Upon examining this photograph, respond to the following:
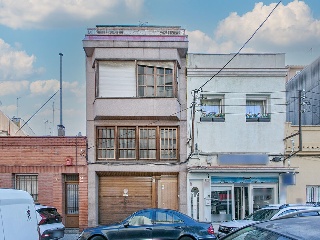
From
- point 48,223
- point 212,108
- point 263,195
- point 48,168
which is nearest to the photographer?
point 48,223

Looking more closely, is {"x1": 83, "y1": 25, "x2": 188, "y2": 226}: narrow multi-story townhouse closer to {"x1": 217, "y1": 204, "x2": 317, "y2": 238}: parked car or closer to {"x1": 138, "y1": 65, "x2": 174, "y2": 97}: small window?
{"x1": 138, "y1": 65, "x2": 174, "y2": 97}: small window

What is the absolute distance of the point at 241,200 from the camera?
2216 cm

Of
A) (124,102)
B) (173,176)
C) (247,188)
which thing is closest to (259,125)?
(247,188)

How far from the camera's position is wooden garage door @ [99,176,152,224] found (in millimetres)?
22094

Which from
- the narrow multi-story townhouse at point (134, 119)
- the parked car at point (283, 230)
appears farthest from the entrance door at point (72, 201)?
the parked car at point (283, 230)

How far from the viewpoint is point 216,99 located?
74.4 feet

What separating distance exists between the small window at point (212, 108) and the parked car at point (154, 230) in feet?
26.8

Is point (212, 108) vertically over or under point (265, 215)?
over

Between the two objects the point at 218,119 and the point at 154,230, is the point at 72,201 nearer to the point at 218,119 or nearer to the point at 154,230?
the point at 218,119

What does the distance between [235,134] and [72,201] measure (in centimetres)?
817

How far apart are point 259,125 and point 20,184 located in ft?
37.4

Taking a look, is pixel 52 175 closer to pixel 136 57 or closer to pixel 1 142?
pixel 1 142

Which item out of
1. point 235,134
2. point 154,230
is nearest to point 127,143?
point 235,134

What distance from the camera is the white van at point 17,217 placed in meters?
7.14
